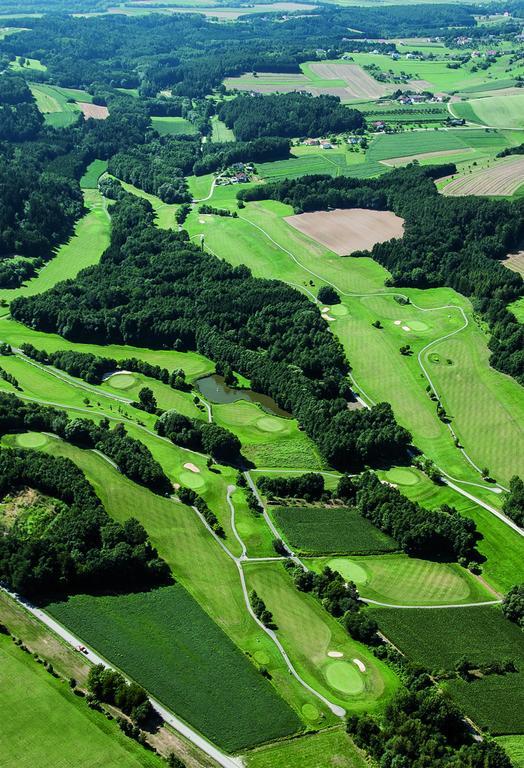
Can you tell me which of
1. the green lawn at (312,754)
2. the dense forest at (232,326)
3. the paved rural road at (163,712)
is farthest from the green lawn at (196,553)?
the dense forest at (232,326)

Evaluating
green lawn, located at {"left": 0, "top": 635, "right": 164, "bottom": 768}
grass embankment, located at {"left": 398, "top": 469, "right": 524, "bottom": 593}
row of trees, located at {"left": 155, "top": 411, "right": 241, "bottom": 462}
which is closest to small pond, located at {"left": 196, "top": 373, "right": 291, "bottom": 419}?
row of trees, located at {"left": 155, "top": 411, "right": 241, "bottom": 462}

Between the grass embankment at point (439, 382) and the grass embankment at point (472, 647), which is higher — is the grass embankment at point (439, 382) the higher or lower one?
the higher one

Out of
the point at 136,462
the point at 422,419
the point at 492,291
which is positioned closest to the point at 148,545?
the point at 136,462

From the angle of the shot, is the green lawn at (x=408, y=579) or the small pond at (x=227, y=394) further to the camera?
the small pond at (x=227, y=394)

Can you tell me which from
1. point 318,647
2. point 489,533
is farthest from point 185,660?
point 489,533

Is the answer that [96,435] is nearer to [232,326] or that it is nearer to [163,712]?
[163,712]

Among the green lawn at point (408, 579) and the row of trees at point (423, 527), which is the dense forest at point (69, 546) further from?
the row of trees at point (423, 527)

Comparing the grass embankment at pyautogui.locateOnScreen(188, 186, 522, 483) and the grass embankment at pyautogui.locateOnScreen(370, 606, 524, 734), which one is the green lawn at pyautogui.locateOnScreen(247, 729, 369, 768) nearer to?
the grass embankment at pyautogui.locateOnScreen(370, 606, 524, 734)
